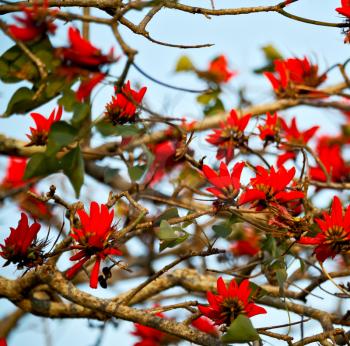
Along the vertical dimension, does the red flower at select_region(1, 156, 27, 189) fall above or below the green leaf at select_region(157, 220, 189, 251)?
above

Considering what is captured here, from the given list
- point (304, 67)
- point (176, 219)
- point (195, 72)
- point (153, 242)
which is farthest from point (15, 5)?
point (195, 72)

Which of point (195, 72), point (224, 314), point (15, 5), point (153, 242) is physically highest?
Result: point (195, 72)

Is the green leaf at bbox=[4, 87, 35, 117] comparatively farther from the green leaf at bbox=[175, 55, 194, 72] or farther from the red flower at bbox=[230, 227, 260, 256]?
the green leaf at bbox=[175, 55, 194, 72]

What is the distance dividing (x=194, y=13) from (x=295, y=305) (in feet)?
2.27

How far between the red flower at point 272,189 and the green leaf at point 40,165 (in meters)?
0.34

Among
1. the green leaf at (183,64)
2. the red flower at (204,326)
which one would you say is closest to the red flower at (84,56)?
the red flower at (204,326)

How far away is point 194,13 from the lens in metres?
1.22

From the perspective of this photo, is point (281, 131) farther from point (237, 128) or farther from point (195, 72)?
point (195, 72)

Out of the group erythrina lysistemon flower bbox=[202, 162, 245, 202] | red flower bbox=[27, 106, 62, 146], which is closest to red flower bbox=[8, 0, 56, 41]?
red flower bbox=[27, 106, 62, 146]

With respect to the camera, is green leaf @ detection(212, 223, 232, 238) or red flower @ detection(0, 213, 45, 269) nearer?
red flower @ detection(0, 213, 45, 269)

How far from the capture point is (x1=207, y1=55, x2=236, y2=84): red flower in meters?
2.91

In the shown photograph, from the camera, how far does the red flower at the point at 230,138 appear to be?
1.68m

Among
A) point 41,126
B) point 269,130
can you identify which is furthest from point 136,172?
point 269,130

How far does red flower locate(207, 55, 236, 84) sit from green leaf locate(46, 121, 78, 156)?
1.79 metres
